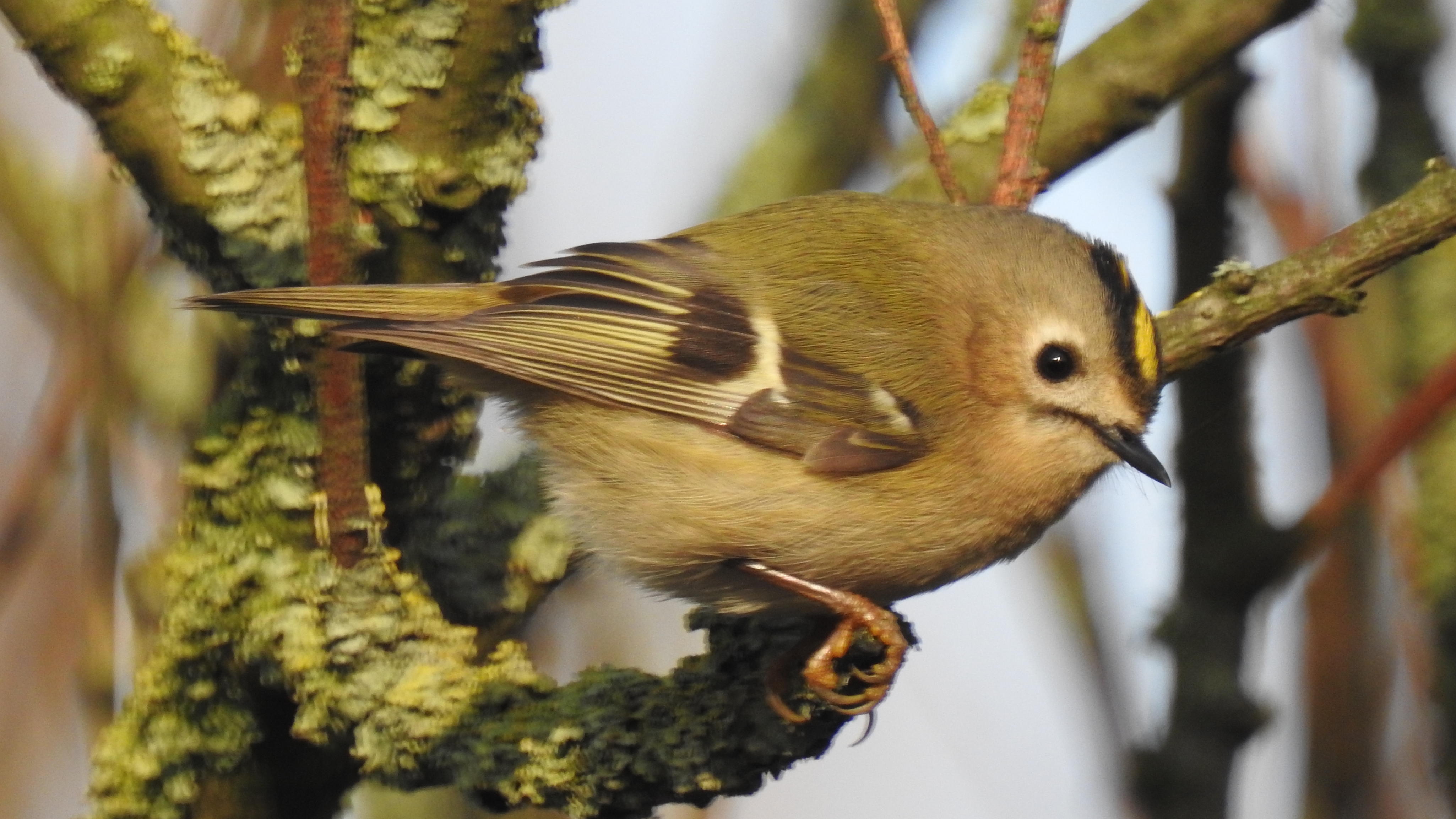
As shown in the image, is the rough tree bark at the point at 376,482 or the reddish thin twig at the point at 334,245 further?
the rough tree bark at the point at 376,482

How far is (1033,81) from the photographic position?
74.9 inches

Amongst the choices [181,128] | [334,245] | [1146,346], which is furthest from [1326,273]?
[181,128]

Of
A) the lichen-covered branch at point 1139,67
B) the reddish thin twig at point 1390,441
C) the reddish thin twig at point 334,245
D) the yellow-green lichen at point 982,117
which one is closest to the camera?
the reddish thin twig at point 334,245

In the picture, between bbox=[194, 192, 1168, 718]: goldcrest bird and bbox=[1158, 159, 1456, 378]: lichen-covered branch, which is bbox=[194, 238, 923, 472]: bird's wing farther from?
bbox=[1158, 159, 1456, 378]: lichen-covered branch

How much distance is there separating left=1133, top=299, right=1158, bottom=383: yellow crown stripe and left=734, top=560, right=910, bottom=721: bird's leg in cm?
46

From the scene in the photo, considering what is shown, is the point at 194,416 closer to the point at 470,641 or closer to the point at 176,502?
the point at 176,502

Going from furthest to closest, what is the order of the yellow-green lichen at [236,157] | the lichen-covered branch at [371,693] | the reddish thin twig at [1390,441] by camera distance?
the reddish thin twig at [1390,441] < the yellow-green lichen at [236,157] < the lichen-covered branch at [371,693]

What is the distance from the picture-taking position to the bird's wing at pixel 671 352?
1852 mm

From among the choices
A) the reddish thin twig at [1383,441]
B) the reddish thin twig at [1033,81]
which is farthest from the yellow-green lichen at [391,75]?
the reddish thin twig at [1383,441]

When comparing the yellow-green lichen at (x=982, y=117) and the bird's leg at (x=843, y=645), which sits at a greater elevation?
the yellow-green lichen at (x=982, y=117)

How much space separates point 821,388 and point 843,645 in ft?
1.29

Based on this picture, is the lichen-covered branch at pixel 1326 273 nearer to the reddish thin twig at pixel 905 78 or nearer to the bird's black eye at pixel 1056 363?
the bird's black eye at pixel 1056 363

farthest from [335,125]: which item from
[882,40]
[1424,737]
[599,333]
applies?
[1424,737]

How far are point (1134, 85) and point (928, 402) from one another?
0.60 m
